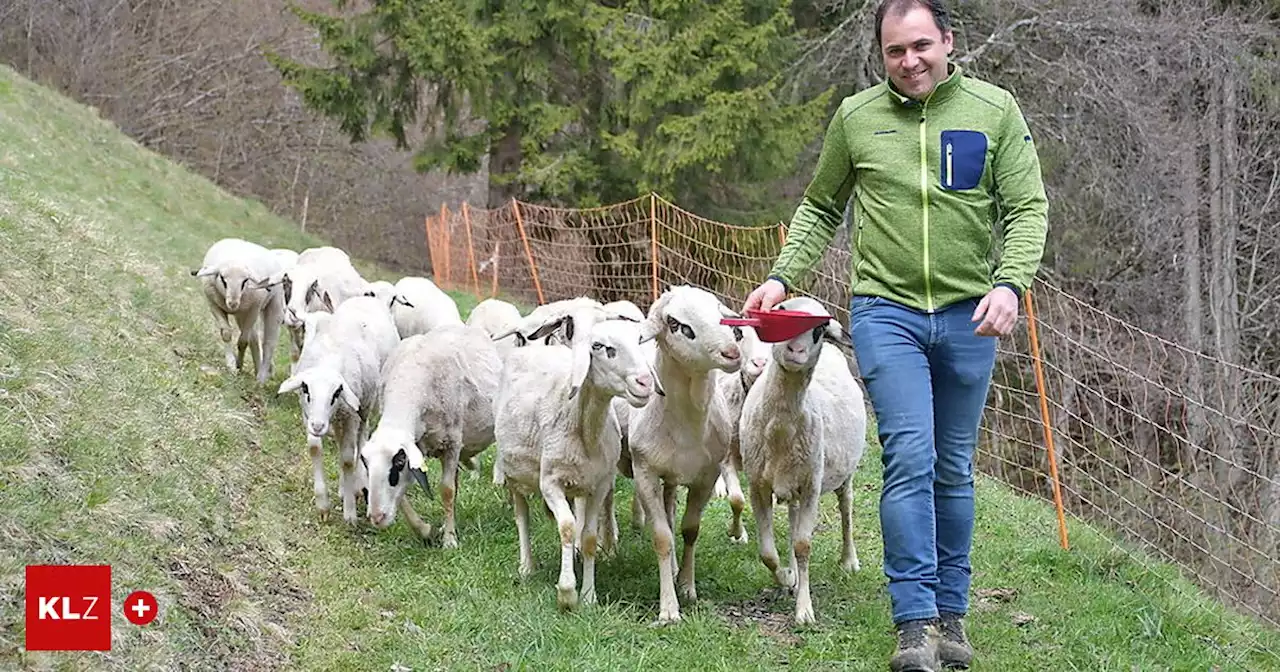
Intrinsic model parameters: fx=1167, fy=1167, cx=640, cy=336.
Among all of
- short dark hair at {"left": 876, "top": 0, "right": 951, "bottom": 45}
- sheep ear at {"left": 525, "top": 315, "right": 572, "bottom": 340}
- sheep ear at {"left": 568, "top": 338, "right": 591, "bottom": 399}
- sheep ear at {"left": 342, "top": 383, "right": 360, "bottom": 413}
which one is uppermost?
short dark hair at {"left": 876, "top": 0, "right": 951, "bottom": 45}

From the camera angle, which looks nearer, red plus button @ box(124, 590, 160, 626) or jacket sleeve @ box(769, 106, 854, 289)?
red plus button @ box(124, 590, 160, 626)

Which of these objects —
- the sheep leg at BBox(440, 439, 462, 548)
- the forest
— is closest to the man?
the sheep leg at BBox(440, 439, 462, 548)

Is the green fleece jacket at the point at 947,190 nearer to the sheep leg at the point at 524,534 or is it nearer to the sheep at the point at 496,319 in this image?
the sheep leg at the point at 524,534

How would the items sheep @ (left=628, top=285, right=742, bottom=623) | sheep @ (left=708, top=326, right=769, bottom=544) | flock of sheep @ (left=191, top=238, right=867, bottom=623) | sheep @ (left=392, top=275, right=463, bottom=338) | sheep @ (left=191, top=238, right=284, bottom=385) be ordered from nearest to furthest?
sheep @ (left=628, top=285, right=742, bottom=623) → flock of sheep @ (left=191, top=238, right=867, bottom=623) → sheep @ (left=708, top=326, right=769, bottom=544) → sheep @ (left=191, top=238, right=284, bottom=385) → sheep @ (left=392, top=275, right=463, bottom=338)

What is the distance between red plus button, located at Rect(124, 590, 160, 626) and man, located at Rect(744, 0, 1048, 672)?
8.08ft

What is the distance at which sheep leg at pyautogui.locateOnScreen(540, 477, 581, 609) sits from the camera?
16.1ft

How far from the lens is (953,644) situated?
13.6ft

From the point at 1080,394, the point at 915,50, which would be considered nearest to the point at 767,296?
the point at 915,50

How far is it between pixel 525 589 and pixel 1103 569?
2.91m

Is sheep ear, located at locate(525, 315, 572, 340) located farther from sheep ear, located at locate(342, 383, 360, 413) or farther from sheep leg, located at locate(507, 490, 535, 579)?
sheep ear, located at locate(342, 383, 360, 413)

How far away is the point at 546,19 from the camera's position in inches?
653

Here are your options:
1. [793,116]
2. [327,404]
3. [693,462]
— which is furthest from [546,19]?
[693,462]

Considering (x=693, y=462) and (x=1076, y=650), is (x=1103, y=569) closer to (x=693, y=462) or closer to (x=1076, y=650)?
(x=1076, y=650)

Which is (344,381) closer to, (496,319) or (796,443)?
(496,319)
